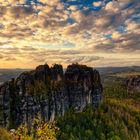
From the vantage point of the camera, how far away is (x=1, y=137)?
220 ft

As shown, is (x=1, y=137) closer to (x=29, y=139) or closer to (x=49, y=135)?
(x=29, y=139)

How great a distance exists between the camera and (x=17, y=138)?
233 feet

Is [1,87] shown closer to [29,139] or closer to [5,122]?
[5,122]

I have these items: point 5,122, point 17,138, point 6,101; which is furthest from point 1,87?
point 17,138

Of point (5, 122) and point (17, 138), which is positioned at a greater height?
point (17, 138)

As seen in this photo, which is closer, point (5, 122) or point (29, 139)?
Result: point (29, 139)

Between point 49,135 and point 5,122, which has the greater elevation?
point 49,135

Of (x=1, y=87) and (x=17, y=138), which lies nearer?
(x=17, y=138)

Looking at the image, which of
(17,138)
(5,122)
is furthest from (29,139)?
(5,122)

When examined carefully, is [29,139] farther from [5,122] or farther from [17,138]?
[5,122]

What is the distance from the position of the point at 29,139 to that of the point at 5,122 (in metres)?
130

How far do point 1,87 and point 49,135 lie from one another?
5203 inches

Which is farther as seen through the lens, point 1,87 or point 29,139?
point 1,87

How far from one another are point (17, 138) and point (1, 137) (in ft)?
16.6
